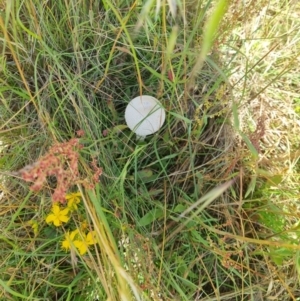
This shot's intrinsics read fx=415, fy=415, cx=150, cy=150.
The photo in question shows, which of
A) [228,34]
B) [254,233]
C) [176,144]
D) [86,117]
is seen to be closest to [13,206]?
[86,117]

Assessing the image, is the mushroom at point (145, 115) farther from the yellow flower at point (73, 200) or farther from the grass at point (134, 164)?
the yellow flower at point (73, 200)

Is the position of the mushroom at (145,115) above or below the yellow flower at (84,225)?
above

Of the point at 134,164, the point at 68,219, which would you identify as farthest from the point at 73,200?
the point at 134,164

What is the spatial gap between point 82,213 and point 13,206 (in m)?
0.17

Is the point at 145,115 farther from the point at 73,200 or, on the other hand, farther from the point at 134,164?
the point at 73,200

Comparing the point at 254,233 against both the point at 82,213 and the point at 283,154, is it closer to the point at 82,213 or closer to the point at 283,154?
the point at 283,154

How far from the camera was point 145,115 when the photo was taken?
99 cm

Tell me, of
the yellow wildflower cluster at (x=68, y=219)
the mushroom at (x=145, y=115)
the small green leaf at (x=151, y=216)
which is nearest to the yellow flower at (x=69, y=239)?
the yellow wildflower cluster at (x=68, y=219)

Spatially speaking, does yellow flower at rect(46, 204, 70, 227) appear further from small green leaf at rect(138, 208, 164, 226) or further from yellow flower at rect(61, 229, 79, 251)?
small green leaf at rect(138, 208, 164, 226)

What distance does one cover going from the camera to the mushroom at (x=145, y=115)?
98 cm

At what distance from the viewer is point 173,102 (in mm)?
1072

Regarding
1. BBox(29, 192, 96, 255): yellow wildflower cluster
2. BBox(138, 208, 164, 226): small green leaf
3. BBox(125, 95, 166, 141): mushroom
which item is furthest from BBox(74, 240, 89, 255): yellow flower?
BBox(125, 95, 166, 141): mushroom

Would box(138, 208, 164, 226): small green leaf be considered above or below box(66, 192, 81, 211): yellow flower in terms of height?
below

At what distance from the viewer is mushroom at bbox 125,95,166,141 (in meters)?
0.98
